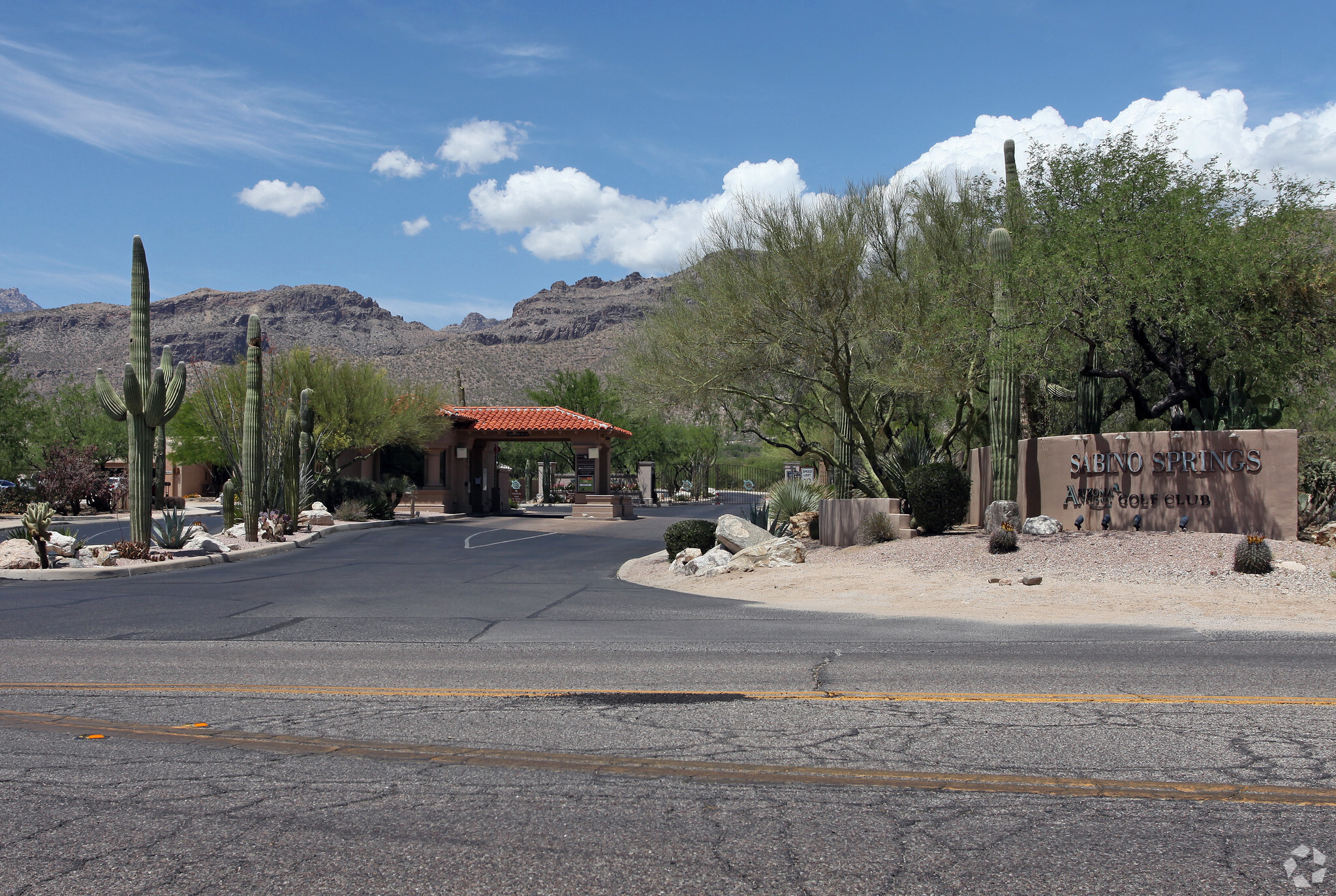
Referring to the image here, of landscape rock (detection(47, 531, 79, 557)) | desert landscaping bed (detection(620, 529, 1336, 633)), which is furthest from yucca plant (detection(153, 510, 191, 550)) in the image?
desert landscaping bed (detection(620, 529, 1336, 633))

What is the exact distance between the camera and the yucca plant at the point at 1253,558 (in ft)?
47.8

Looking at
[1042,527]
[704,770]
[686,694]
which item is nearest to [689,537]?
[1042,527]

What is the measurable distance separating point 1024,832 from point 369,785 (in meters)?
3.18

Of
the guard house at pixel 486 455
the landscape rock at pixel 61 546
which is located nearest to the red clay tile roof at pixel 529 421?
the guard house at pixel 486 455

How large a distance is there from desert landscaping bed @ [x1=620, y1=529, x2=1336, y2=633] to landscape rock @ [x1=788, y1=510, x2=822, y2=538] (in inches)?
149

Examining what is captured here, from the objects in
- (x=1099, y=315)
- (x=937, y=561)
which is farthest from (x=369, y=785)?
(x=1099, y=315)

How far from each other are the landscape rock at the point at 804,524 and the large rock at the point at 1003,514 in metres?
5.11

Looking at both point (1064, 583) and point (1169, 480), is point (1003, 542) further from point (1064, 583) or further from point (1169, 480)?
Answer: point (1169, 480)

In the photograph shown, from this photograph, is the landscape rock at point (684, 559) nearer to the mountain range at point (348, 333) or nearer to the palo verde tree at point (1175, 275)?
the palo verde tree at point (1175, 275)

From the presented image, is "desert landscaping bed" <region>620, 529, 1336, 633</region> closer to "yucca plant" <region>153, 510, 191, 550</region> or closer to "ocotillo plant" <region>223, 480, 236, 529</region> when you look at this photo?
"yucca plant" <region>153, 510, 191, 550</region>

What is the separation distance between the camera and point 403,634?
11203mm

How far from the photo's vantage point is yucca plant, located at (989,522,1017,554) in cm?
1727

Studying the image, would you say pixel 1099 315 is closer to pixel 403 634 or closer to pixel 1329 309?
pixel 1329 309

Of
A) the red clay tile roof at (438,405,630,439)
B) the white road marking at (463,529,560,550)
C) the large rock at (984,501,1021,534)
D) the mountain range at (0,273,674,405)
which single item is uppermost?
the mountain range at (0,273,674,405)
